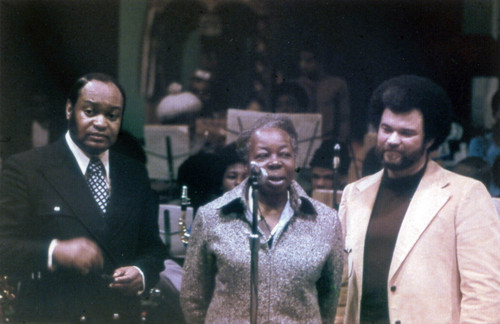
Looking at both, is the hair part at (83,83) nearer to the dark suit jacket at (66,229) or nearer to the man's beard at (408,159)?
the dark suit jacket at (66,229)

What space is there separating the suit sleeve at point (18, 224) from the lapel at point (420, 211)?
184 centimetres

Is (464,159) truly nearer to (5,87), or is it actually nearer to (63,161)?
(63,161)

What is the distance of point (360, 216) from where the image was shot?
3.30 m

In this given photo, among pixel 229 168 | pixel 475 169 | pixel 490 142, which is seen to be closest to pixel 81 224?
pixel 229 168

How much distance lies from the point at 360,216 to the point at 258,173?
76 centimetres

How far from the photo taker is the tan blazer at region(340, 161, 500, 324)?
2928 millimetres

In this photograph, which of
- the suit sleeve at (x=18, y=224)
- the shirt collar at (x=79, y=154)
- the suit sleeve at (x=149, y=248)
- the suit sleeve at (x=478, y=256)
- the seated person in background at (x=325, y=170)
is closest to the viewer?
the suit sleeve at (x=478, y=256)

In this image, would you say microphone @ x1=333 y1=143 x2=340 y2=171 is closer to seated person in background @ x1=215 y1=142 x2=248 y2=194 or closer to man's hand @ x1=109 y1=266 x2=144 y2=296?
seated person in background @ x1=215 y1=142 x2=248 y2=194

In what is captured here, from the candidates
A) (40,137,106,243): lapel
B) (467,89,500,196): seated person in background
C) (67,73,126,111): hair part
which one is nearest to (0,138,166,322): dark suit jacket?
(40,137,106,243): lapel

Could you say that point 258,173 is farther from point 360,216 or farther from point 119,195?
point 119,195

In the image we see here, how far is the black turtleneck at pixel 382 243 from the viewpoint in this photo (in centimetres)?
315

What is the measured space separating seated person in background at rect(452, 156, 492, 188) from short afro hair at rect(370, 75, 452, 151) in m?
0.90

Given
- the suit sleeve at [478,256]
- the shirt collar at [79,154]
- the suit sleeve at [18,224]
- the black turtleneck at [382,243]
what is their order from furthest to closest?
the shirt collar at [79,154] → the suit sleeve at [18,224] → the black turtleneck at [382,243] → the suit sleeve at [478,256]

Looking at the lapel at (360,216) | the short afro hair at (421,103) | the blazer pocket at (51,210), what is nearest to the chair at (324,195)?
the lapel at (360,216)
